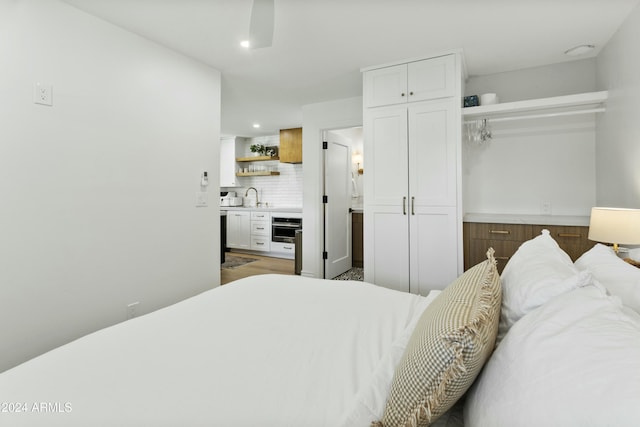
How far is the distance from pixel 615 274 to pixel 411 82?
8.13 feet

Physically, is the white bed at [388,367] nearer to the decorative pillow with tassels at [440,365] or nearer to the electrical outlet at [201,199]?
the decorative pillow with tassels at [440,365]

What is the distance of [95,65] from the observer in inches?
88.9

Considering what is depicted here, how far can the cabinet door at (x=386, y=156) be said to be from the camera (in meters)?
3.09

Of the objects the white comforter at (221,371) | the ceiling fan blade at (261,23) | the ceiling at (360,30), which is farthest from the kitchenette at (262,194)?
the white comforter at (221,371)

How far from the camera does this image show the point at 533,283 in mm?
900

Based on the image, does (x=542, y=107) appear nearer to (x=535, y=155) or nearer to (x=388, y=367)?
(x=535, y=155)

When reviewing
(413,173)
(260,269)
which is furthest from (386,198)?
(260,269)

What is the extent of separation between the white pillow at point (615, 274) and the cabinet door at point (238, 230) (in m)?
5.77

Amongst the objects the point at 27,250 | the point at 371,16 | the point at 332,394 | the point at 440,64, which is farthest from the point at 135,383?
the point at 440,64

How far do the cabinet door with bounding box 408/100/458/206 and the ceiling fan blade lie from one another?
5.39 feet

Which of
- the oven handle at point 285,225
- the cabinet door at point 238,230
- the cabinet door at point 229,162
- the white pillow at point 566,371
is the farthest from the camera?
the cabinet door at point 229,162

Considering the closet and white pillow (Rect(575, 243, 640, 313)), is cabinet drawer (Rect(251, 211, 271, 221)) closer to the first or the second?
the closet

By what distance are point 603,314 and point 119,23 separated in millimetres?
3168

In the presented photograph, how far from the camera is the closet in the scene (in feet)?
9.48
